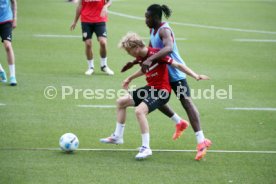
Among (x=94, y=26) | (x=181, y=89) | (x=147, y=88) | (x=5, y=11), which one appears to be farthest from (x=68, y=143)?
(x=94, y=26)

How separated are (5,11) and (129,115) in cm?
398

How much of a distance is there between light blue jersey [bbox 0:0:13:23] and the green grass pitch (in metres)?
1.47

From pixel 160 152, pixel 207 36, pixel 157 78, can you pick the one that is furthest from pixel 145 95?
pixel 207 36

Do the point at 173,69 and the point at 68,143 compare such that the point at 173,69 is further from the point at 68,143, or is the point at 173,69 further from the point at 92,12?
the point at 92,12

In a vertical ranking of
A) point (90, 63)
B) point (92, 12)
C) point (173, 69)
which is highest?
point (173, 69)

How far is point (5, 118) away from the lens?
34.9ft

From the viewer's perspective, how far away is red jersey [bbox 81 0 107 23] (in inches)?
585

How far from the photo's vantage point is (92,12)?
48.8 feet

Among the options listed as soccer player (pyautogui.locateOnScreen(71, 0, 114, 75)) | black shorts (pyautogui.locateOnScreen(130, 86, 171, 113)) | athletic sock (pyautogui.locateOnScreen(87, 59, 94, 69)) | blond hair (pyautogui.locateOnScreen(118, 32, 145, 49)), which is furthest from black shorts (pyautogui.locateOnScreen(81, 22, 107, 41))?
blond hair (pyautogui.locateOnScreen(118, 32, 145, 49))

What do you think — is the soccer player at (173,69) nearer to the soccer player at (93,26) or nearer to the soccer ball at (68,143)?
the soccer ball at (68,143)

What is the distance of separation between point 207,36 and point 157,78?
39.8 ft

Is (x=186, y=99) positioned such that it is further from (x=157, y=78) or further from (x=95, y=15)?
(x=95, y=15)

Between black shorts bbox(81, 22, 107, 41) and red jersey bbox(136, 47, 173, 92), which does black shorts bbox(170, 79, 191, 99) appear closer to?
red jersey bbox(136, 47, 173, 92)

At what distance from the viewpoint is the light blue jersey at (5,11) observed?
13180mm
